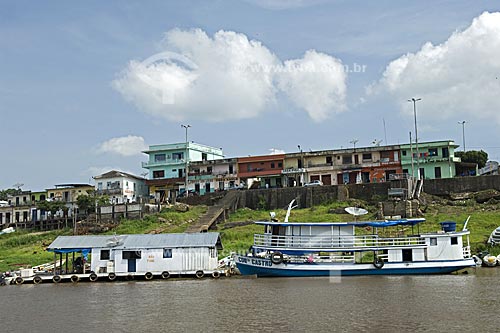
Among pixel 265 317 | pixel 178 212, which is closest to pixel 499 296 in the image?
pixel 265 317

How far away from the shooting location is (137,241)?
41.2 metres

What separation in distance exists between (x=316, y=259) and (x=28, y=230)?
41.3 metres

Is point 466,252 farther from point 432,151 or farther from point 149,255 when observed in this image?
point 432,151

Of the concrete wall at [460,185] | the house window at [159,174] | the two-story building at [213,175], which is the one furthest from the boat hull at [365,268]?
the house window at [159,174]

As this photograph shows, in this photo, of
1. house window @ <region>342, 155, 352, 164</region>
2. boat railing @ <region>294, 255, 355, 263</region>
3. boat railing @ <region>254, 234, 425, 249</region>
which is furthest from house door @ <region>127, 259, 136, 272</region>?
house window @ <region>342, 155, 352, 164</region>

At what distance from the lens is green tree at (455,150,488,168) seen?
8038 cm

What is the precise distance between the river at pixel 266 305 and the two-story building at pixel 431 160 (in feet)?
105

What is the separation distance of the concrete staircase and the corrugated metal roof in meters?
14.0

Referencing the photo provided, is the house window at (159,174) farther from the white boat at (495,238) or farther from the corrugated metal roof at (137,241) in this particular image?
the white boat at (495,238)

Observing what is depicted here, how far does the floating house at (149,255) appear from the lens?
39.9 m

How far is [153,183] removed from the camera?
81.1 metres

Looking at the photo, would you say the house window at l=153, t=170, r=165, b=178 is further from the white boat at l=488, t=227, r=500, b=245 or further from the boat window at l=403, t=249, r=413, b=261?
the boat window at l=403, t=249, r=413, b=261

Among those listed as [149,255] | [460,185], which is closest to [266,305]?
[149,255]

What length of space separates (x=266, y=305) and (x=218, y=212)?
3504cm
